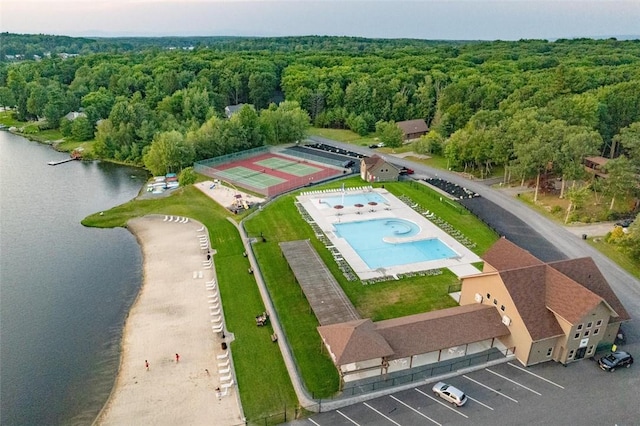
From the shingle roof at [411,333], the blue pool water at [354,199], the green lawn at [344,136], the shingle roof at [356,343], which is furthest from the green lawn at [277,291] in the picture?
the green lawn at [344,136]

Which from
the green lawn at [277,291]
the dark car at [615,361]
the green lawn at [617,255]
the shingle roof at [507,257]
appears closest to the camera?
the green lawn at [277,291]

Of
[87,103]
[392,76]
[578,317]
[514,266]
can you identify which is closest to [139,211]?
[514,266]

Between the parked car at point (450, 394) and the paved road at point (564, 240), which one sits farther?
the paved road at point (564, 240)

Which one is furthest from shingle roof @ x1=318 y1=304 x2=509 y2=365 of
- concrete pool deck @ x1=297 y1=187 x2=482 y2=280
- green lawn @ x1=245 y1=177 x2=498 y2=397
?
concrete pool deck @ x1=297 y1=187 x2=482 y2=280

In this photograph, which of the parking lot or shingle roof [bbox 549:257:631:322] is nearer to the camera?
the parking lot

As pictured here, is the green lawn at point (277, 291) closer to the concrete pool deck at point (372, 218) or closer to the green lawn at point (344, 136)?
the concrete pool deck at point (372, 218)

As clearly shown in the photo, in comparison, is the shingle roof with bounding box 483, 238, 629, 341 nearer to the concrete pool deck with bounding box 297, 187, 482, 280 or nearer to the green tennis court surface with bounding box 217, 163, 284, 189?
the concrete pool deck with bounding box 297, 187, 482, 280

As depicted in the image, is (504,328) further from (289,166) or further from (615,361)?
(289,166)
